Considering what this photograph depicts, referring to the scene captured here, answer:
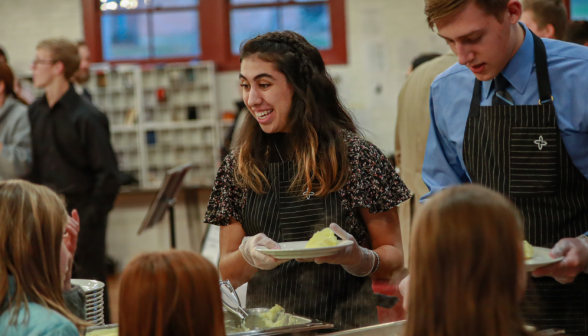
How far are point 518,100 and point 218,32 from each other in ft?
24.8

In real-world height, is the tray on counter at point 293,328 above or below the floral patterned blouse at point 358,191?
below

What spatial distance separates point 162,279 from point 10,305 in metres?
0.46

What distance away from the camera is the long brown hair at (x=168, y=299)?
115 cm

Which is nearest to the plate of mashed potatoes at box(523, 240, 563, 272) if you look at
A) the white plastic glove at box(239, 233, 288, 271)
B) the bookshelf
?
the white plastic glove at box(239, 233, 288, 271)

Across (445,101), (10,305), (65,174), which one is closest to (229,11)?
(65,174)

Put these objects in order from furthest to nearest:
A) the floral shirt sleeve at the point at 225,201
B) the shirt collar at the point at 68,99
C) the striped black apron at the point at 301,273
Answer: the shirt collar at the point at 68,99 → the floral shirt sleeve at the point at 225,201 → the striped black apron at the point at 301,273

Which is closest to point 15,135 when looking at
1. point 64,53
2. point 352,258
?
point 64,53

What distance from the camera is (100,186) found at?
405 centimetres

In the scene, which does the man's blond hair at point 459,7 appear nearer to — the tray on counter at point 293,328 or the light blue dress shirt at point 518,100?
the light blue dress shirt at point 518,100

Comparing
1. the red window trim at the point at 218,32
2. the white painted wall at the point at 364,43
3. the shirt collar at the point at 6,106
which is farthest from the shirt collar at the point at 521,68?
the red window trim at the point at 218,32

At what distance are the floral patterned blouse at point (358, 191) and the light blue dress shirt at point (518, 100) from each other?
0.13 m

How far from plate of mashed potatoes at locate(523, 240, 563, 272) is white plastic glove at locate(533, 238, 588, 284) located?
0.07ft

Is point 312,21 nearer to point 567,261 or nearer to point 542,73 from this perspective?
point 542,73

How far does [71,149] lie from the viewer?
161 inches
